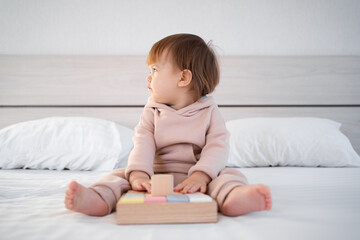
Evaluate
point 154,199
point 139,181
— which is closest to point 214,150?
point 139,181

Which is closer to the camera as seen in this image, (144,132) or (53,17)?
(144,132)

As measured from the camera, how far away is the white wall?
2.09 meters

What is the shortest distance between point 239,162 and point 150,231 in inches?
42.4

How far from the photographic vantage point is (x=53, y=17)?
82.6 inches

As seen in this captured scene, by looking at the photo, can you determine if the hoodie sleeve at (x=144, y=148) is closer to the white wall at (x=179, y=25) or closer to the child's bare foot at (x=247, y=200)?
the child's bare foot at (x=247, y=200)

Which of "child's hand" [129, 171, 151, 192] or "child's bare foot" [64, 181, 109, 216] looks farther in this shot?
"child's hand" [129, 171, 151, 192]

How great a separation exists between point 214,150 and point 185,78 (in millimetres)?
262

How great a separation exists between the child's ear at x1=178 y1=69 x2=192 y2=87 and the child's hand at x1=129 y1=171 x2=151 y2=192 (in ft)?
1.07

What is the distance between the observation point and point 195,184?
0.82m

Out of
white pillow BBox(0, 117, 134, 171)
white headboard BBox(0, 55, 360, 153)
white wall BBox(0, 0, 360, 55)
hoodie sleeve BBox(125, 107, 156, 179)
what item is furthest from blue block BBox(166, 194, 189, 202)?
white wall BBox(0, 0, 360, 55)

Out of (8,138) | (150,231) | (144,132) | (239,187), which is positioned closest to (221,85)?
(144,132)

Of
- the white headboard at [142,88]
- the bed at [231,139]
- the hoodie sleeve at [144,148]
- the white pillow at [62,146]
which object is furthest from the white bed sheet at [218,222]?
the white headboard at [142,88]

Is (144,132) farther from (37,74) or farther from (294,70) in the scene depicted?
(294,70)

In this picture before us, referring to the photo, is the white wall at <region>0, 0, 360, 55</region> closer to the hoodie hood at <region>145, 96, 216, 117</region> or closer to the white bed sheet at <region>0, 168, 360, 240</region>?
the hoodie hood at <region>145, 96, 216, 117</region>
